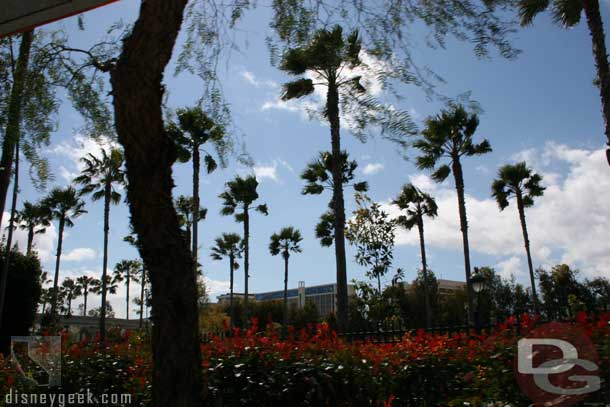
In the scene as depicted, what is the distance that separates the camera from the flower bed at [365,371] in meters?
4.07

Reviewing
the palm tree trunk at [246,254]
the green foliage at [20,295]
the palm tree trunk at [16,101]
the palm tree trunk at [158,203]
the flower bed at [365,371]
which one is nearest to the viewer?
the palm tree trunk at [158,203]

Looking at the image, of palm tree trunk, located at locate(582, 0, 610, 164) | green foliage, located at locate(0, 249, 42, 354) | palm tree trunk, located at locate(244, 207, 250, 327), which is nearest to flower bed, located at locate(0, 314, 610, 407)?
palm tree trunk, located at locate(582, 0, 610, 164)

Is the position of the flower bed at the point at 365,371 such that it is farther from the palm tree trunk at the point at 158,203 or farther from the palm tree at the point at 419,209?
A: the palm tree at the point at 419,209

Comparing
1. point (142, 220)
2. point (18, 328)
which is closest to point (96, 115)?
point (142, 220)

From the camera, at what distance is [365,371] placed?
14.2ft

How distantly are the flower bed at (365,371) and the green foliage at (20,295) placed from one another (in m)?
12.3

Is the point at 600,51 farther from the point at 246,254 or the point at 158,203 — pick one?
the point at 246,254

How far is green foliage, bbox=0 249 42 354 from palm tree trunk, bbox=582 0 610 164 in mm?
16917

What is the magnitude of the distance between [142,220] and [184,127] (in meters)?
0.89

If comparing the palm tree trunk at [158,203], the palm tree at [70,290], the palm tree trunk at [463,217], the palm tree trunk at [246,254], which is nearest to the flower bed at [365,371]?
the palm tree trunk at [158,203]

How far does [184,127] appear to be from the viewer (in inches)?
126

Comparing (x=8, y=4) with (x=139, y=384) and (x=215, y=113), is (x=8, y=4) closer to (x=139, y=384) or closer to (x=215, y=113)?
(x=215, y=113)

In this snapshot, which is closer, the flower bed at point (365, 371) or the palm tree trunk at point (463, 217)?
the flower bed at point (365, 371)

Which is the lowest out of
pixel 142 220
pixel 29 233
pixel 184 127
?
pixel 142 220
